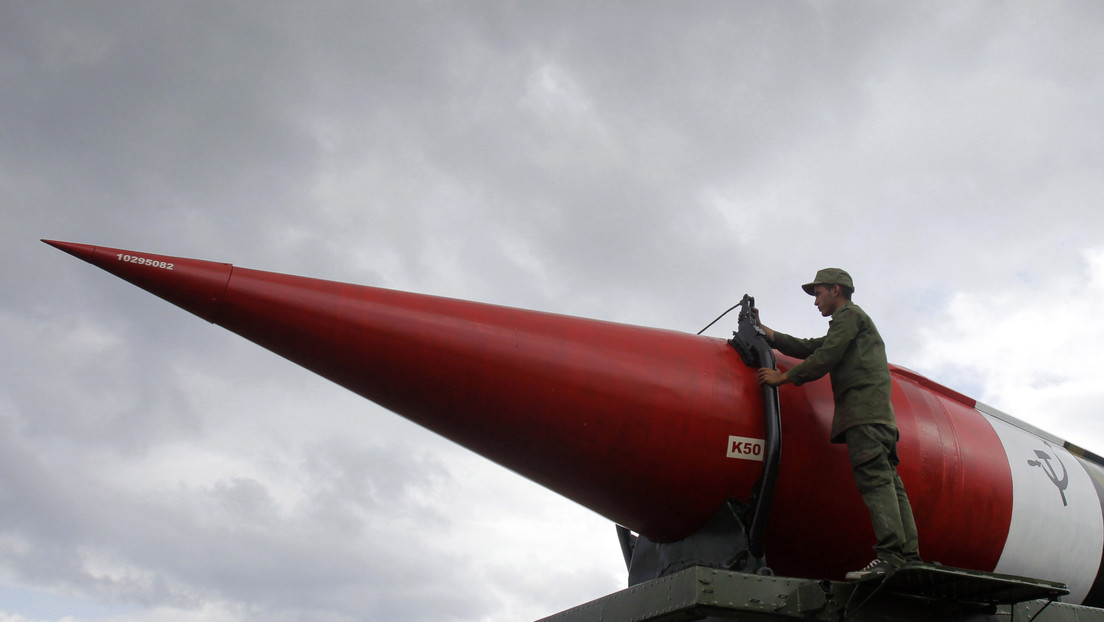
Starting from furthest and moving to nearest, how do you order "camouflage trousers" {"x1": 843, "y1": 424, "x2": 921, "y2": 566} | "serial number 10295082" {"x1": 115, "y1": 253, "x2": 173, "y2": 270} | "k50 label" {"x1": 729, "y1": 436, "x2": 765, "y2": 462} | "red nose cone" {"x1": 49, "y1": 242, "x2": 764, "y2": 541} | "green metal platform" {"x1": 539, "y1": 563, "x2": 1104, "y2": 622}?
"k50 label" {"x1": 729, "y1": 436, "x2": 765, "y2": 462} → "camouflage trousers" {"x1": 843, "y1": 424, "x2": 921, "y2": 566} → "red nose cone" {"x1": 49, "y1": 242, "x2": 764, "y2": 541} → "serial number 10295082" {"x1": 115, "y1": 253, "x2": 173, "y2": 270} → "green metal platform" {"x1": 539, "y1": 563, "x2": 1104, "y2": 622}

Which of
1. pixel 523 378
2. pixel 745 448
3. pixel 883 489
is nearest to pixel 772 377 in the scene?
pixel 745 448

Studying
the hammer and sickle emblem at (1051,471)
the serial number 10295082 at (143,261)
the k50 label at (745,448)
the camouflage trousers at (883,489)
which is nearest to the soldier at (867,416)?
the camouflage trousers at (883,489)

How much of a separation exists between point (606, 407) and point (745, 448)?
697mm

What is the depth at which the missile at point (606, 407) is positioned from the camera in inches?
148

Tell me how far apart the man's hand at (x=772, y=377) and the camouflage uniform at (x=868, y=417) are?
0.11ft

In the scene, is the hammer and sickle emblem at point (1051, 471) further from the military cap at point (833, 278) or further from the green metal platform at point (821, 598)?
the military cap at point (833, 278)

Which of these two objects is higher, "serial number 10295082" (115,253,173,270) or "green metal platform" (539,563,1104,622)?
"serial number 10295082" (115,253,173,270)

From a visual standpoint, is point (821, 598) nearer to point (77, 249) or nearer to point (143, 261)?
point (143, 261)

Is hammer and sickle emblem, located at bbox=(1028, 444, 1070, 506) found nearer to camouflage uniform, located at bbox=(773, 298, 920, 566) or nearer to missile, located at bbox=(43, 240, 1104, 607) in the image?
missile, located at bbox=(43, 240, 1104, 607)

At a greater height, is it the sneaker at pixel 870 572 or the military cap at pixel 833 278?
the military cap at pixel 833 278

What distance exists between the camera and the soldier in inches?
154

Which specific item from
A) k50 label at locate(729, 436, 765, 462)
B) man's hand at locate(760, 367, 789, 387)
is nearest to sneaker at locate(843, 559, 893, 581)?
k50 label at locate(729, 436, 765, 462)

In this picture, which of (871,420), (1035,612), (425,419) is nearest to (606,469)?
(425,419)

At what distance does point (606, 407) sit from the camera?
13.0ft
